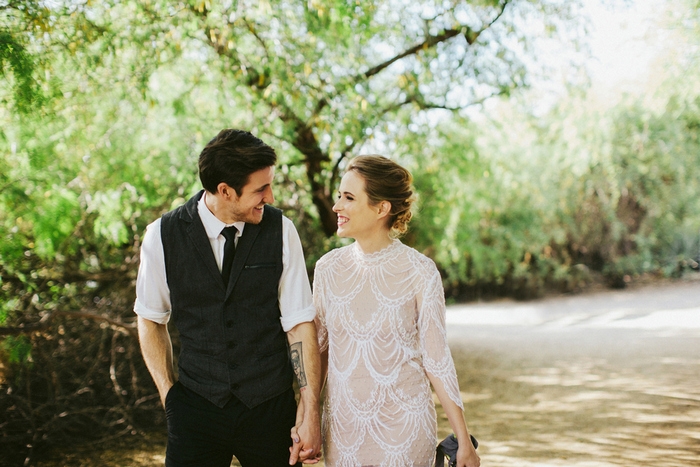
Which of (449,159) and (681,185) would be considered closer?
(449,159)

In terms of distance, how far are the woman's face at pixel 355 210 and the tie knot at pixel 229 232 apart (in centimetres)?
38

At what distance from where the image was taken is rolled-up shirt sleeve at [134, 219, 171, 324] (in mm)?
2307

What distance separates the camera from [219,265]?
2297mm

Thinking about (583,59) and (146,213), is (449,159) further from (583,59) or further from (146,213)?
(146,213)

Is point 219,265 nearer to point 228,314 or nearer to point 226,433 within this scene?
point 228,314

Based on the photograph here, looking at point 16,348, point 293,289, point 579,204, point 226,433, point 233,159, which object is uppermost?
point 579,204

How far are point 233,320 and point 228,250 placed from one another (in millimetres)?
252

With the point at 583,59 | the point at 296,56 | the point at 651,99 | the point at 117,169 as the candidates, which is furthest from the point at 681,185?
the point at 117,169

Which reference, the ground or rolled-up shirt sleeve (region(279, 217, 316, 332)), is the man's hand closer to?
rolled-up shirt sleeve (region(279, 217, 316, 332))

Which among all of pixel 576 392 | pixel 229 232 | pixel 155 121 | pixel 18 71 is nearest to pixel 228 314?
pixel 229 232

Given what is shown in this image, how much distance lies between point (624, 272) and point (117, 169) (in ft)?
51.9

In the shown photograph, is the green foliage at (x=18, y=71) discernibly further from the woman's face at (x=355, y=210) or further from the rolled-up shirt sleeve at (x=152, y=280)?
the woman's face at (x=355, y=210)

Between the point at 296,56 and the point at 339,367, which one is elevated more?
the point at 296,56

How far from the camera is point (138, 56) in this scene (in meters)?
5.66
